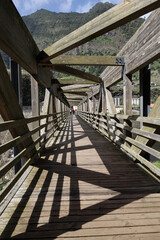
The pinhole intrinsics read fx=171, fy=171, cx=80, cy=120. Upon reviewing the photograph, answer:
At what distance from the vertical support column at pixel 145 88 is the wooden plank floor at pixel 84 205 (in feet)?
4.02

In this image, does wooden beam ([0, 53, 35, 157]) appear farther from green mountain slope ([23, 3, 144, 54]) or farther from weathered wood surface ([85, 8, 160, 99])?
green mountain slope ([23, 3, 144, 54])

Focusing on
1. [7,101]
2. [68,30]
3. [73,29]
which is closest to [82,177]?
[7,101]

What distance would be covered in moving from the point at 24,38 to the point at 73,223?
9.03 feet

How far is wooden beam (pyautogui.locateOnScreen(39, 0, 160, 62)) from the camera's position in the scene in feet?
7.11

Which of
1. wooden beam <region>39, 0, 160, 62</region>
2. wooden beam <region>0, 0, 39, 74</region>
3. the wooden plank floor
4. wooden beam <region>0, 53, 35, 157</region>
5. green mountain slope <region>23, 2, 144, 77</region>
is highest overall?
green mountain slope <region>23, 2, 144, 77</region>

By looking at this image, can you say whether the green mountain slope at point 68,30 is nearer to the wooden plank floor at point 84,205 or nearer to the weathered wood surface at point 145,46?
the weathered wood surface at point 145,46

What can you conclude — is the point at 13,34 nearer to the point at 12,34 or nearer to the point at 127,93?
the point at 12,34

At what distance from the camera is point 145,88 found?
3.45m

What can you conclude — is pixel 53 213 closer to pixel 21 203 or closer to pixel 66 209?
pixel 66 209

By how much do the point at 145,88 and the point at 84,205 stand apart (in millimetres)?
2513

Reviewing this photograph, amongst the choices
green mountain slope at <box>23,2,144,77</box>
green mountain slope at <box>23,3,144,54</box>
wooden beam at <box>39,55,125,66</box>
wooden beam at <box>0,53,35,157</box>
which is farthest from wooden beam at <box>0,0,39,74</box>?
green mountain slope at <box>23,3,144,54</box>

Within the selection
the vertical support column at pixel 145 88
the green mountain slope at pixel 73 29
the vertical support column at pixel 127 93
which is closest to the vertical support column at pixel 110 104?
the vertical support column at pixel 127 93

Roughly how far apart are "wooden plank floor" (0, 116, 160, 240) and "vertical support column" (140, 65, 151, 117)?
48.2 inches

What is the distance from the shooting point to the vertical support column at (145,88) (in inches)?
135
